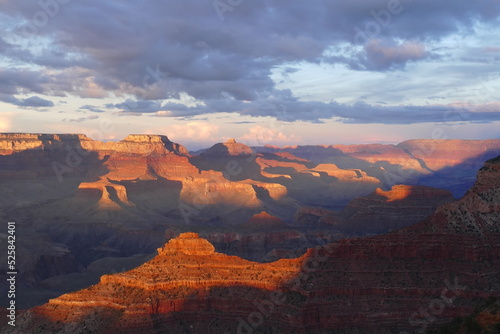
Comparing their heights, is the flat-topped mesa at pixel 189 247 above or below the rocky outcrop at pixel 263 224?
above

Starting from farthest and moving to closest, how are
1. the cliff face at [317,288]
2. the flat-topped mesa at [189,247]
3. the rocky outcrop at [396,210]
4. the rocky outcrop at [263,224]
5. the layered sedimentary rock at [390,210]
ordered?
the rocky outcrop at [263,224] < the layered sedimentary rock at [390,210] < the rocky outcrop at [396,210] < the flat-topped mesa at [189,247] < the cliff face at [317,288]

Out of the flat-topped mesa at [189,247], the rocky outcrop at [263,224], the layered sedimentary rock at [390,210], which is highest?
the flat-topped mesa at [189,247]

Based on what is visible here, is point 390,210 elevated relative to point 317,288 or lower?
lower

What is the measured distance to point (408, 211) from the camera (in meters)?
155

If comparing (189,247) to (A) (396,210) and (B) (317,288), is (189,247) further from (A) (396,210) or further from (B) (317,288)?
(A) (396,210)

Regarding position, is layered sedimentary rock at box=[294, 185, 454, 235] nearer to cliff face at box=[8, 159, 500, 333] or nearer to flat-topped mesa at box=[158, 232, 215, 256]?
cliff face at box=[8, 159, 500, 333]

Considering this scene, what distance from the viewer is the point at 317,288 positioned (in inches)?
2352

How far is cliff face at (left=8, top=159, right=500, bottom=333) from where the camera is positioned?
189 ft

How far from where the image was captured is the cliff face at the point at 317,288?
2267 inches

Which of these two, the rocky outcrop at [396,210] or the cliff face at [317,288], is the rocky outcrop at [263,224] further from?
the cliff face at [317,288]

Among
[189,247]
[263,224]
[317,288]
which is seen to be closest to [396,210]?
[263,224]

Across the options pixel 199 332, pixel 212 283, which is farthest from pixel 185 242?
pixel 199 332

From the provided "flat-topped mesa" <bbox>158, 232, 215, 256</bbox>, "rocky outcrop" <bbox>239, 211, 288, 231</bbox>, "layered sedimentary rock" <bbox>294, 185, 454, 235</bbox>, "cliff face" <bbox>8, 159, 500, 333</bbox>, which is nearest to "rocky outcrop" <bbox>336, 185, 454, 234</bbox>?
"layered sedimentary rock" <bbox>294, 185, 454, 235</bbox>

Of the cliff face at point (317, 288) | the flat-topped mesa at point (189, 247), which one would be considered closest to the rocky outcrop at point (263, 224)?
the flat-topped mesa at point (189, 247)
